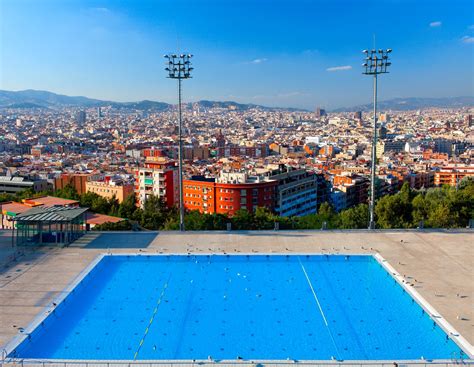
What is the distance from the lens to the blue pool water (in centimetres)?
685

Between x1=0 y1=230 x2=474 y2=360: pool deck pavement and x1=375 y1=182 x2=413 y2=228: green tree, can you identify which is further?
x1=375 y1=182 x2=413 y2=228: green tree

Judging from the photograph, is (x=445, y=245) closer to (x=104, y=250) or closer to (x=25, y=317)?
(x=104, y=250)

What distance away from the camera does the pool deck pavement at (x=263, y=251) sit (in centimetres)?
793

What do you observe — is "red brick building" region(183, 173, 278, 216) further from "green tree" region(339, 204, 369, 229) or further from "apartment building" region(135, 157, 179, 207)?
"green tree" region(339, 204, 369, 229)

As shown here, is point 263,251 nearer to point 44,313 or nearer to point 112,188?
point 44,313

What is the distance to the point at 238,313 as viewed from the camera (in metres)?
8.18

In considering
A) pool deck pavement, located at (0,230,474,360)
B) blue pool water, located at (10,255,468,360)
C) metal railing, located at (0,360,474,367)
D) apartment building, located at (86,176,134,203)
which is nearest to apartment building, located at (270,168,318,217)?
apartment building, located at (86,176,134,203)

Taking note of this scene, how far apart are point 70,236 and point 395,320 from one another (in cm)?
747

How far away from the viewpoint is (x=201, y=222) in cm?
1413

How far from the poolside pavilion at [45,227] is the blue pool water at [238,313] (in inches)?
59.3

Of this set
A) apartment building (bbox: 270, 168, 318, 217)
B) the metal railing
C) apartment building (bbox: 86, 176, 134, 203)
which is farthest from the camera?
apartment building (bbox: 86, 176, 134, 203)

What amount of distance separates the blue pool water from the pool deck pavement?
334 mm

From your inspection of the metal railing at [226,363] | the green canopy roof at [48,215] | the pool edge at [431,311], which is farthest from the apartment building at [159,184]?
the metal railing at [226,363]

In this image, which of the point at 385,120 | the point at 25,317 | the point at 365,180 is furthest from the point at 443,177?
the point at 385,120
